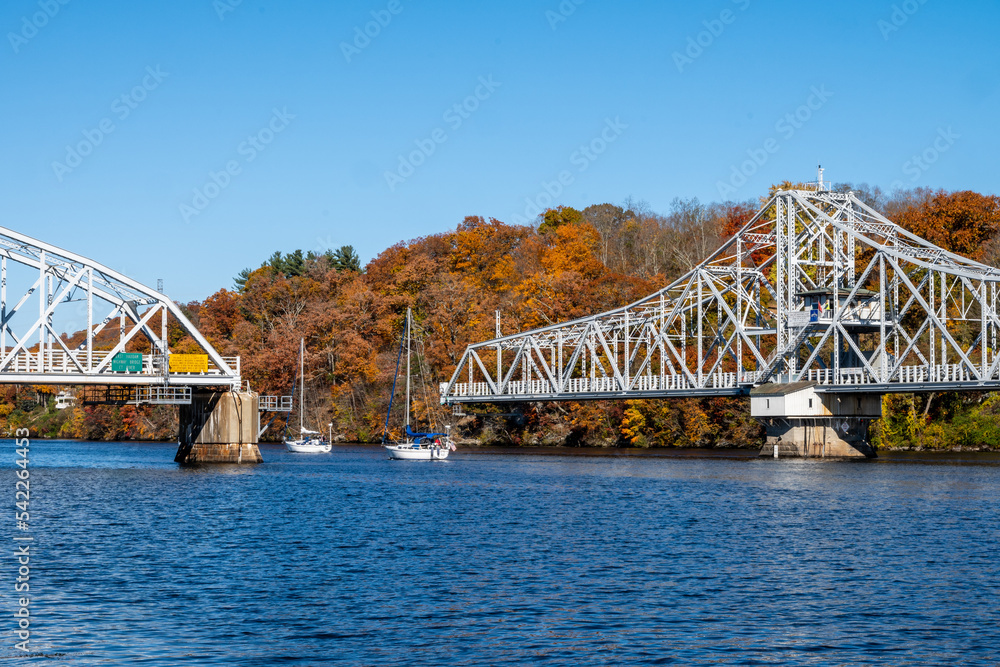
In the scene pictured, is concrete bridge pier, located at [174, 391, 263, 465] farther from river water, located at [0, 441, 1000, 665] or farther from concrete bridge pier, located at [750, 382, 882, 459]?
concrete bridge pier, located at [750, 382, 882, 459]

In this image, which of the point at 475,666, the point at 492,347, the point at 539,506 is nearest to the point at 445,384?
the point at 492,347

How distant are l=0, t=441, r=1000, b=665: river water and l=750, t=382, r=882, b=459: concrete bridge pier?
92.2ft

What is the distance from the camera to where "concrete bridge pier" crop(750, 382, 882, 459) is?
93.9 m

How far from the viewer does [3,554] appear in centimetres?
3653

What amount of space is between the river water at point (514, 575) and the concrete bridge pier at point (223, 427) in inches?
694

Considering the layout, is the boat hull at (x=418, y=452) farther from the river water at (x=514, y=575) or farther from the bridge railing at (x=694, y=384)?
the river water at (x=514, y=575)

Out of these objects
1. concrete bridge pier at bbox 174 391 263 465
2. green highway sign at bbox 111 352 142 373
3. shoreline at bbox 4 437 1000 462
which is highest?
green highway sign at bbox 111 352 142 373

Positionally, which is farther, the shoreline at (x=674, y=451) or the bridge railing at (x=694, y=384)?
the shoreline at (x=674, y=451)

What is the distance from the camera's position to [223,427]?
84625 millimetres

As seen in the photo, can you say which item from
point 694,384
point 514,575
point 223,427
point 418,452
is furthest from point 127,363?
point 514,575

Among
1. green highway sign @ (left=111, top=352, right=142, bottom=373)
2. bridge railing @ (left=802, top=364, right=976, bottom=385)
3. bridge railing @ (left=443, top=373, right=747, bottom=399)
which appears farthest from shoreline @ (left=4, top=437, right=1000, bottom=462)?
green highway sign @ (left=111, top=352, right=142, bottom=373)

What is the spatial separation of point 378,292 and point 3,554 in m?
115

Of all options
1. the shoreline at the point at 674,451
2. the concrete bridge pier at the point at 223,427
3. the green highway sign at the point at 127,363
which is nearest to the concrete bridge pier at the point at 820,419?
the shoreline at the point at 674,451

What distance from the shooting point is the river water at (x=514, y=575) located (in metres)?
24.6
